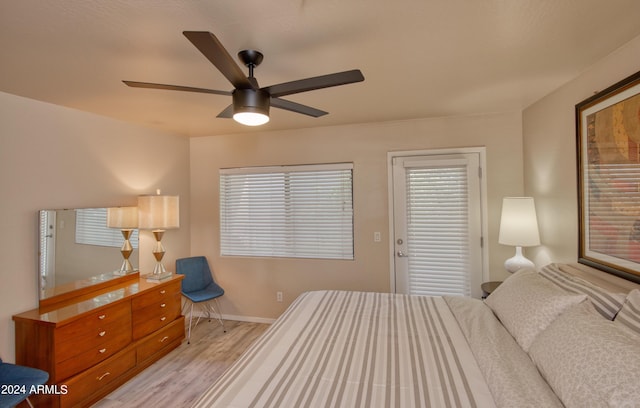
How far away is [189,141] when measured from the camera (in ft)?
13.1

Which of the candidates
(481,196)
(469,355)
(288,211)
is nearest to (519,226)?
(481,196)

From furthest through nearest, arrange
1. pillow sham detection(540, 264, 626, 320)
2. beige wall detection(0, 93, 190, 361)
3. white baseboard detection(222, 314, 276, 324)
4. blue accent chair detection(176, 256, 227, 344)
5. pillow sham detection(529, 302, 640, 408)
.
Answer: white baseboard detection(222, 314, 276, 324)
blue accent chair detection(176, 256, 227, 344)
beige wall detection(0, 93, 190, 361)
pillow sham detection(540, 264, 626, 320)
pillow sham detection(529, 302, 640, 408)

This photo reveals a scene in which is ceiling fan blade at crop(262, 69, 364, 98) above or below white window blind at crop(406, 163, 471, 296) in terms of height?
above

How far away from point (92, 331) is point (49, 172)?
1376 millimetres

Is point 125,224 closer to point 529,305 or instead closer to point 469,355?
point 469,355

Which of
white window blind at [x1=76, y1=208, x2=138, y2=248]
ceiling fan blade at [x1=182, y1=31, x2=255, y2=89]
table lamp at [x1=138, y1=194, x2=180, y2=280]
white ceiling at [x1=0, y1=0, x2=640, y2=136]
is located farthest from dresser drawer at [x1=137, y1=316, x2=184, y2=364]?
ceiling fan blade at [x1=182, y1=31, x2=255, y2=89]

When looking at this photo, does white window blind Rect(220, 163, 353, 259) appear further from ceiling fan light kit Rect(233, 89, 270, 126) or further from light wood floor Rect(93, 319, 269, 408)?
ceiling fan light kit Rect(233, 89, 270, 126)

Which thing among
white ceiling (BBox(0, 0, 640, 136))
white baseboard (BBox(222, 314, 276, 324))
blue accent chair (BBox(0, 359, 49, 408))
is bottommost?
white baseboard (BBox(222, 314, 276, 324))

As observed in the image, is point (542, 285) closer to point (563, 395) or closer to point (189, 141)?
point (563, 395)

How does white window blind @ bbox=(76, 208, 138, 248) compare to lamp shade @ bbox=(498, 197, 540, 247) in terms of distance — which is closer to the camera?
lamp shade @ bbox=(498, 197, 540, 247)

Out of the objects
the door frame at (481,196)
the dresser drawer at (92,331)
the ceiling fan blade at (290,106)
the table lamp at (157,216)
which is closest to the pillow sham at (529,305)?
the door frame at (481,196)

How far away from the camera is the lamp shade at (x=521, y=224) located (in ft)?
8.20

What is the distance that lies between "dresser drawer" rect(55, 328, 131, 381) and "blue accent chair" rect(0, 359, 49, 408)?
0.19 m

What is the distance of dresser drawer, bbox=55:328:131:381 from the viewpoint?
2074 millimetres
